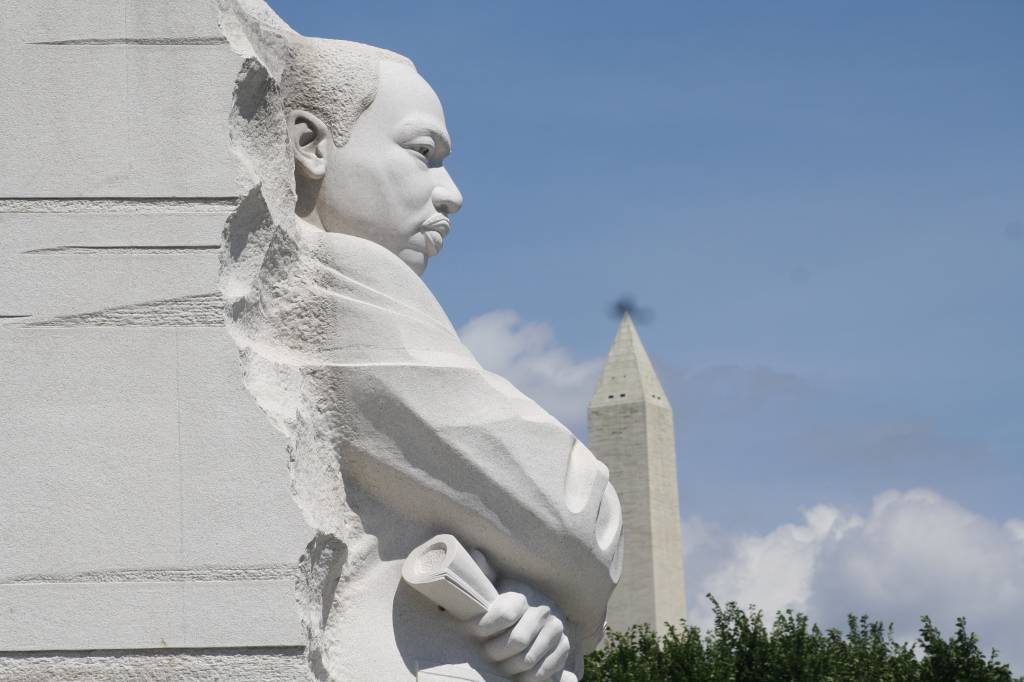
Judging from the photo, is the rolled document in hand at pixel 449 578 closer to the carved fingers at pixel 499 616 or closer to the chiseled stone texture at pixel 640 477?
the carved fingers at pixel 499 616

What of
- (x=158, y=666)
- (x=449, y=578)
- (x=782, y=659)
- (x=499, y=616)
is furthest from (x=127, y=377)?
(x=782, y=659)

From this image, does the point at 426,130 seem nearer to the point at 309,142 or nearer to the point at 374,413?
the point at 309,142

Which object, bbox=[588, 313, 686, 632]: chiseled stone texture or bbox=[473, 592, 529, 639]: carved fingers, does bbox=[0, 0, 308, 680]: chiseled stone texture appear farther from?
bbox=[588, 313, 686, 632]: chiseled stone texture

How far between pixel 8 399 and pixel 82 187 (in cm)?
79

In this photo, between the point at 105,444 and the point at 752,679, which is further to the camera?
the point at 752,679

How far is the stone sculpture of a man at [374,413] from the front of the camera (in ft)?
20.4

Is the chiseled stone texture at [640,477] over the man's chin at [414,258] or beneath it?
over

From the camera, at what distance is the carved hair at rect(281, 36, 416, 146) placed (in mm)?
6766

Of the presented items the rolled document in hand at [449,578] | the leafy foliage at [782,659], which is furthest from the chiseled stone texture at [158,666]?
the leafy foliage at [782,659]

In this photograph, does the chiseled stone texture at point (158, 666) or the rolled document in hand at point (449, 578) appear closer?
the chiseled stone texture at point (158, 666)

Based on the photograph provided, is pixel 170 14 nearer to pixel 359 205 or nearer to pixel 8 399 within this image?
pixel 359 205

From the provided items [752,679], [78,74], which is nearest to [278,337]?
[78,74]

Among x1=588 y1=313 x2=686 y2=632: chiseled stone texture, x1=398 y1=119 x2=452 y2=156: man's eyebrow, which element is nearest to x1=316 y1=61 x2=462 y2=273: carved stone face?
x1=398 y1=119 x2=452 y2=156: man's eyebrow

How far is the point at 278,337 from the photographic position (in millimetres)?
6367
